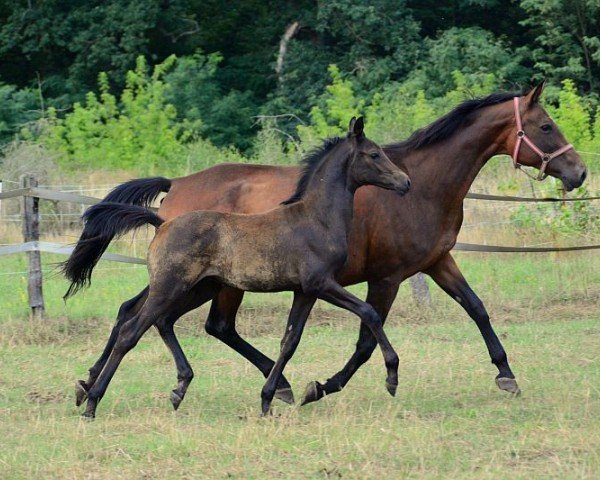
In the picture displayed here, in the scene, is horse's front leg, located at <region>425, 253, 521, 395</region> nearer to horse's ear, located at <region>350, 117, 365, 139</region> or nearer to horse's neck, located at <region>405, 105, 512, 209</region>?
horse's neck, located at <region>405, 105, 512, 209</region>

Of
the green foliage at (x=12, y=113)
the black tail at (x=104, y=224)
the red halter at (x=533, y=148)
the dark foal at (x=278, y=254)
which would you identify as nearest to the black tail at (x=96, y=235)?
the black tail at (x=104, y=224)

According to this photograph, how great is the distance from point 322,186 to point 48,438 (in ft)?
7.42

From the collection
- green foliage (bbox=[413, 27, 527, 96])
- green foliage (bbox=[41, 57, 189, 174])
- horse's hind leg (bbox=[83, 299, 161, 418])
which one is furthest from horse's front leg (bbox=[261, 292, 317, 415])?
green foliage (bbox=[413, 27, 527, 96])

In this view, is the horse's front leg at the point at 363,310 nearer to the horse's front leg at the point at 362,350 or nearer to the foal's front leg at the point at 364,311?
the foal's front leg at the point at 364,311

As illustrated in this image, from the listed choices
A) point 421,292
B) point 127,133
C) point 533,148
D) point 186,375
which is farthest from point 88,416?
point 127,133

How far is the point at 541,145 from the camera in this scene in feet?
25.5

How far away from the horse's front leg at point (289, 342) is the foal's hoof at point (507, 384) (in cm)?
156

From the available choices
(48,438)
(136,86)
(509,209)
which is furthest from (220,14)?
(48,438)

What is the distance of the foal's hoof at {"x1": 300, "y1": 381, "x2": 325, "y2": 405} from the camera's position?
7204mm

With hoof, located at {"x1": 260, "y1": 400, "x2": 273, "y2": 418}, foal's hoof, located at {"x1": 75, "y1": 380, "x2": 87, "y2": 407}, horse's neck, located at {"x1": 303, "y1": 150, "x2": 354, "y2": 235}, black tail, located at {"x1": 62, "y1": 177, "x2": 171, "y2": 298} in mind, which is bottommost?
foal's hoof, located at {"x1": 75, "y1": 380, "x2": 87, "y2": 407}

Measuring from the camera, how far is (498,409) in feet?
22.8

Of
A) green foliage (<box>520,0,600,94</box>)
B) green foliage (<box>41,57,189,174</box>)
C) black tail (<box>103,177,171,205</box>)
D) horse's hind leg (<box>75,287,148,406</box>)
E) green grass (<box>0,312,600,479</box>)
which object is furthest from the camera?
green foliage (<box>520,0,600,94</box>)

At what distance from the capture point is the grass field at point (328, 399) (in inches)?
219

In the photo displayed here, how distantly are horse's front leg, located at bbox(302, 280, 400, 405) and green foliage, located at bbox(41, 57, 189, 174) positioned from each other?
14083 millimetres
